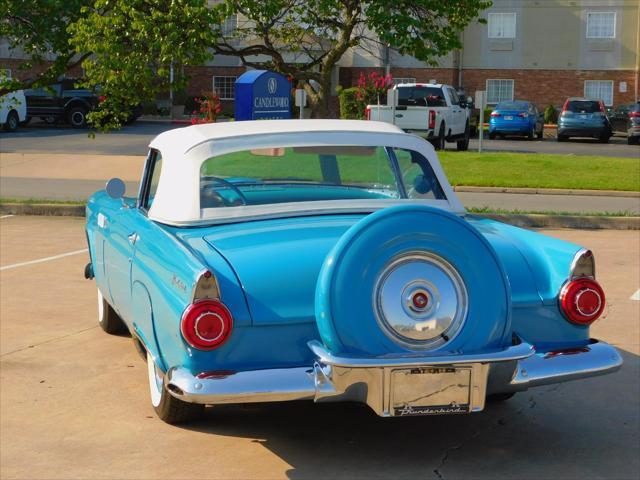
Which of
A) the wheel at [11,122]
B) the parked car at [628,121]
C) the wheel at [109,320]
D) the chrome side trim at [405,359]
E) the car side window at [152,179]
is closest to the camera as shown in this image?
the chrome side trim at [405,359]

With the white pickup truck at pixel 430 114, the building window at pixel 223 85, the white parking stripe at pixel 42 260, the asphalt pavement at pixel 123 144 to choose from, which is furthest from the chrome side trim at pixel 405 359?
the building window at pixel 223 85

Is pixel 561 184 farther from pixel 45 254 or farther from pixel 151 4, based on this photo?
pixel 45 254

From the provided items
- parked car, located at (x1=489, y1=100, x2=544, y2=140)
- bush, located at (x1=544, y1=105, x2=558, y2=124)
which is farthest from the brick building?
parked car, located at (x1=489, y1=100, x2=544, y2=140)

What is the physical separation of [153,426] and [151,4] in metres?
13.3

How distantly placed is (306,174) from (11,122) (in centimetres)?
3463

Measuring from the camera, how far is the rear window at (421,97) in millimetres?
32031

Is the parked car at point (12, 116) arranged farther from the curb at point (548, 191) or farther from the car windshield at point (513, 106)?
the curb at point (548, 191)

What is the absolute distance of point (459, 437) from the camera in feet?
19.4

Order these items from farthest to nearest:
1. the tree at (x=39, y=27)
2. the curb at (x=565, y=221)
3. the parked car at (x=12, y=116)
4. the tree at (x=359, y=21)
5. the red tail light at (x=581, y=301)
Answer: the parked car at (x=12, y=116) → the tree at (x=359, y=21) → the tree at (x=39, y=27) → the curb at (x=565, y=221) → the red tail light at (x=581, y=301)

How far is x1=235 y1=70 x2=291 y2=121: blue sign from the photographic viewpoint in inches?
565

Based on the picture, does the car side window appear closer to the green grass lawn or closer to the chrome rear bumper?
the chrome rear bumper

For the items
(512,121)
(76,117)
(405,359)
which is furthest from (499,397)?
(76,117)

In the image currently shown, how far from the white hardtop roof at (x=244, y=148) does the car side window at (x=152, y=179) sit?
186 mm

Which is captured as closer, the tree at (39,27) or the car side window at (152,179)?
the car side window at (152,179)
